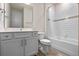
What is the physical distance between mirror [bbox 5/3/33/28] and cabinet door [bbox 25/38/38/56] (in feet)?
0.87

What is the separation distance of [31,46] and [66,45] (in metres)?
0.66

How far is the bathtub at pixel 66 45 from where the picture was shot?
1.89 meters

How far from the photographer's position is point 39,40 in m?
1.84

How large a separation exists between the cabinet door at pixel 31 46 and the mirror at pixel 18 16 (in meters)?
0.27

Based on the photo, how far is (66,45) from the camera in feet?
6.44

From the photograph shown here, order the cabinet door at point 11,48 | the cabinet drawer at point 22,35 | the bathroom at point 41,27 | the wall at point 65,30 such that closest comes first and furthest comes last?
1. the cabinet door at point 11,48
2. the cabinet drawer at point 22,35
3. the bathroom at point 41,27
4. the wall at point 65,30

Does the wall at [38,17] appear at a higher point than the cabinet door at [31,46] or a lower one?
higher

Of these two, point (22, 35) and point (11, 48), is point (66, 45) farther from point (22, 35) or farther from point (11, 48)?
point (11, 48)

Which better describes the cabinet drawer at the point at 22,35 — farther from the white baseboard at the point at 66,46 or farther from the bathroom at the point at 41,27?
the white baseboard at the point at 66,46

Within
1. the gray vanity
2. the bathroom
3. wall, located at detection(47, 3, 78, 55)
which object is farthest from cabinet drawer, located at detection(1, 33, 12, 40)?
wall, located at detection(47, 3, 78, 55)

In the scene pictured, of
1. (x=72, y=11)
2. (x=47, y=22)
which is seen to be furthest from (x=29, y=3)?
(x=72, y=11)

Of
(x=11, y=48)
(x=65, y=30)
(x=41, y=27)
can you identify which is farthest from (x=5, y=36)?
(x=65, y=30)

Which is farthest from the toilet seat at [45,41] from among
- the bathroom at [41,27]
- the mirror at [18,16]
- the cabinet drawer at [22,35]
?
the mirror at [18,16]

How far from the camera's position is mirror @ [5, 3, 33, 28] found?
182 centimetres
